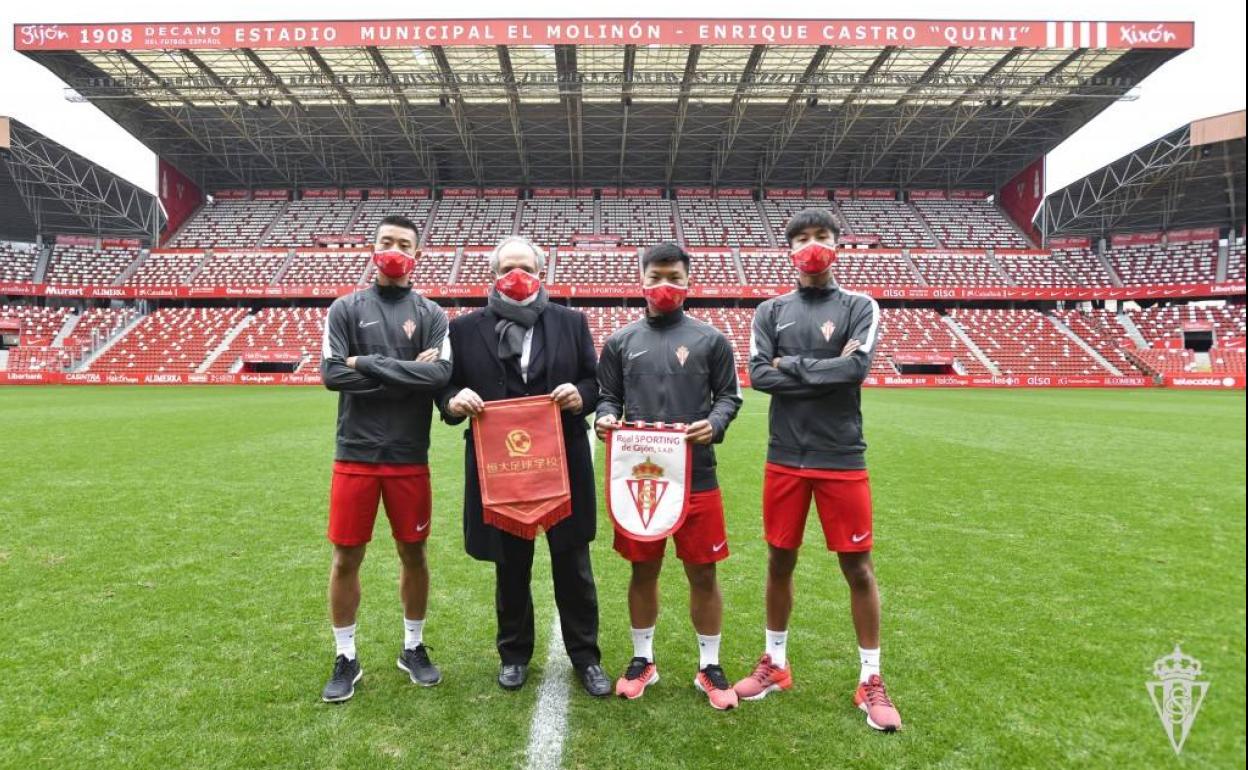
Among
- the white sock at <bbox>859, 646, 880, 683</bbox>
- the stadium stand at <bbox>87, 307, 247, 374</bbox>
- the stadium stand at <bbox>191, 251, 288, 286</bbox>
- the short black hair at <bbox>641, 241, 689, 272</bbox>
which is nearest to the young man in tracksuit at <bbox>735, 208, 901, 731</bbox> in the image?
the white sock at <bbox>859, 646, 880, 683</bbox>

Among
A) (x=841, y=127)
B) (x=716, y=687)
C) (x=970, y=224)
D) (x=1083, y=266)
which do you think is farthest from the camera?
(x=970, y=224)

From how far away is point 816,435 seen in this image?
11.2ft

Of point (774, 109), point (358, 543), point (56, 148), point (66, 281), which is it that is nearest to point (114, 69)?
point (56, 148)

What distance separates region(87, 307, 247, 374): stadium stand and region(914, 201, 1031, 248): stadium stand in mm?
45597

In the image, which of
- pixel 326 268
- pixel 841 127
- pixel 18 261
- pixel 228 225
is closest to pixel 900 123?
pixel 841 127

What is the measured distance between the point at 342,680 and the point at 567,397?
191 centimetres

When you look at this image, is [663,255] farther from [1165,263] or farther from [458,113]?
[1165,263]

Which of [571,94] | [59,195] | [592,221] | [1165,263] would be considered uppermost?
[571,94]

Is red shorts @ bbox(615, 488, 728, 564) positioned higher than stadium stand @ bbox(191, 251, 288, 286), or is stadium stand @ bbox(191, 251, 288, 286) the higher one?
stadium stand @ bbox(191, 251, 288, 286)

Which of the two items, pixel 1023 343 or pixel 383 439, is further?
pixel 1023 343

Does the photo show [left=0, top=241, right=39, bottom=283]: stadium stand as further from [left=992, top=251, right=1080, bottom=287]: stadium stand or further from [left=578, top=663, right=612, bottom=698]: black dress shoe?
[left=992, top=251, right=1080, bottom=287]: stadium stand

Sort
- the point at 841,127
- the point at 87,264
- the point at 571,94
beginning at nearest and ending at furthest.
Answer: the point at 571,94, the point at 841,127, the point at 87,264

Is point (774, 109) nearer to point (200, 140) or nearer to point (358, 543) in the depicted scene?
point (200, 140)

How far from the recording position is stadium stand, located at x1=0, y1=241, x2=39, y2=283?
38.9m
